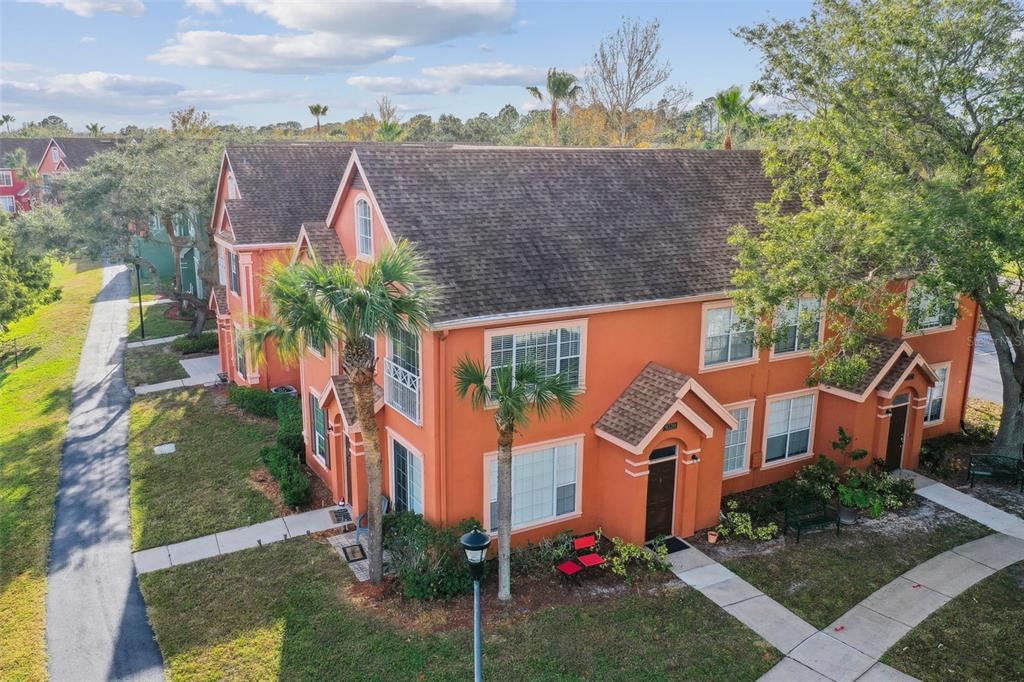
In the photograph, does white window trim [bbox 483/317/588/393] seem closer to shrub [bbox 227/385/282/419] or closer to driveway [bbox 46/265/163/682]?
driveway [bbox 46/265/163/682]

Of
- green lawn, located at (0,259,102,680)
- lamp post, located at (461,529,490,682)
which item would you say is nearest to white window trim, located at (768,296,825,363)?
lamp post, located at (461,529,490,682)

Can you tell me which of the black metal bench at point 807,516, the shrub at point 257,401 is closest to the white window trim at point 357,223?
the shrub at point 257,401

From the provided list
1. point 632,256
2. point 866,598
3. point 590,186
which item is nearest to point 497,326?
point 632,256

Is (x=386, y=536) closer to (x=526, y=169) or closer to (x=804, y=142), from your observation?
(x=526, y=169)

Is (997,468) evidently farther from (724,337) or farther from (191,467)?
(191,467)

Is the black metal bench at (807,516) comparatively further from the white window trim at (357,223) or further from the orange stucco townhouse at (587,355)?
the white window trim at (357,223)

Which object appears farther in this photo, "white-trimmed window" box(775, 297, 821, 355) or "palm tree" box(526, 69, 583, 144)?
"palm tree" box(526, 69, 583, 144)
